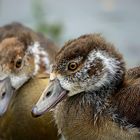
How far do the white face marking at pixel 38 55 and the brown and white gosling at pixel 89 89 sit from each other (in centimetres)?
90

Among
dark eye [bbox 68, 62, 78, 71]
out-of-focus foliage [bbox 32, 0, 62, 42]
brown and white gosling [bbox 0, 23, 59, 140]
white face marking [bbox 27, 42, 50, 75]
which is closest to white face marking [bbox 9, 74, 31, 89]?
brown and white gosling [bbox 0, 23, 59, 140]

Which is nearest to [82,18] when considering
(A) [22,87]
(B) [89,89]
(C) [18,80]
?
(A) [22,87]

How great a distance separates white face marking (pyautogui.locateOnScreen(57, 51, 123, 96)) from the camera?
554cm

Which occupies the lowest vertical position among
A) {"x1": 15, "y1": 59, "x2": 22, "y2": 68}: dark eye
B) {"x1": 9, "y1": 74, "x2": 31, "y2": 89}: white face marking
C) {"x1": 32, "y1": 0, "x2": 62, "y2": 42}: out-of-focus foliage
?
{"x1": 9, "y1": 74, "x2": 31, "y2": 89}: white face marking

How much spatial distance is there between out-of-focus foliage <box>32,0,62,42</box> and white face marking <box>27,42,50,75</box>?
199 cm

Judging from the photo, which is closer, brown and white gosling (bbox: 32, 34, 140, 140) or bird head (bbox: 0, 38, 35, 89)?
brown and white gosling (bbox: 32, 34, 140, 140)

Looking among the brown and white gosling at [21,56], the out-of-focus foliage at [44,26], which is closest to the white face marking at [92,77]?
the brown and white gosling at [21,56]

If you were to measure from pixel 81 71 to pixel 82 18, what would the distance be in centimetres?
432

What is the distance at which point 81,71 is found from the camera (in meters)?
5.54

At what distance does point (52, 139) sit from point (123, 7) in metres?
4.01

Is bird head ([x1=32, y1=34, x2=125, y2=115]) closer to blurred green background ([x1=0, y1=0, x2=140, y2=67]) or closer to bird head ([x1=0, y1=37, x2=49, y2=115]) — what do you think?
bird head ([x1=0, y1=37, x2=49, y2=115])

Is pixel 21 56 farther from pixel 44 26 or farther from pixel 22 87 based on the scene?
pixel 44 26

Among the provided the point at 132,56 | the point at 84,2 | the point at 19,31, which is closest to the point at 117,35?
the point at 132,56

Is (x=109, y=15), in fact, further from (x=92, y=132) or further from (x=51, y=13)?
(x=92, y=132)
